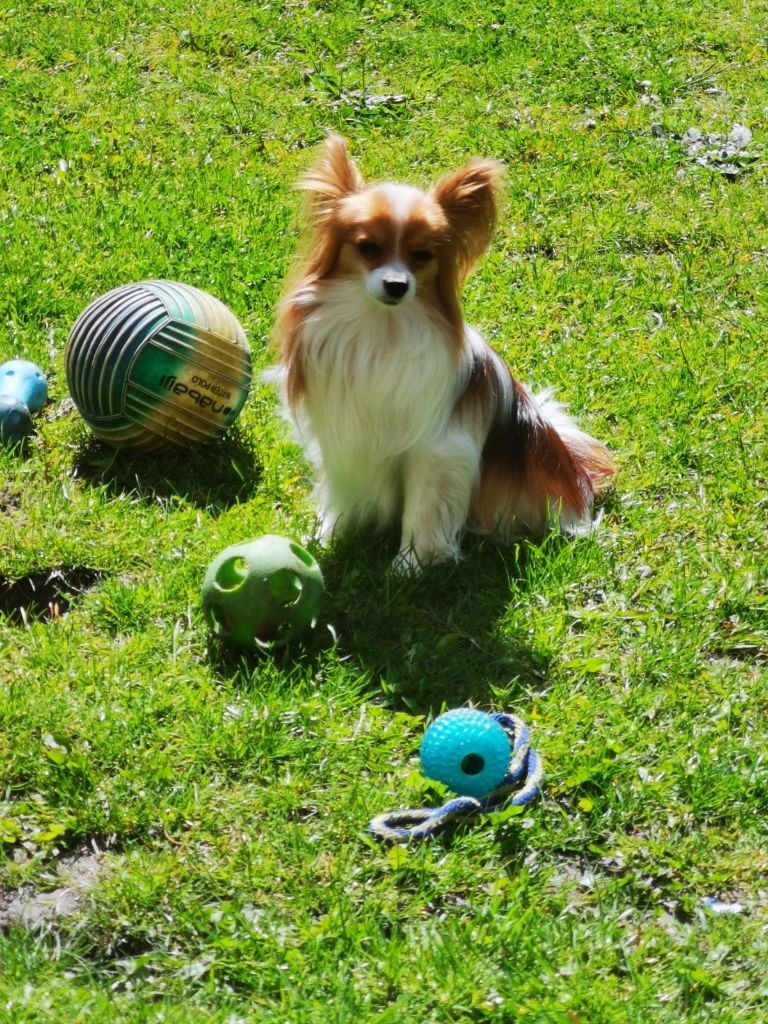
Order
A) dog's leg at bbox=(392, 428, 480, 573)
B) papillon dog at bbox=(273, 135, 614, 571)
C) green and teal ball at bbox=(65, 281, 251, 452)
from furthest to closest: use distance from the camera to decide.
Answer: green and teal ball at bbox=(65, 281, 251, 452), dog's leg at bbox=(392, 428, 480, 573), papillon dog at bbox=(273, 135, 614, 571)

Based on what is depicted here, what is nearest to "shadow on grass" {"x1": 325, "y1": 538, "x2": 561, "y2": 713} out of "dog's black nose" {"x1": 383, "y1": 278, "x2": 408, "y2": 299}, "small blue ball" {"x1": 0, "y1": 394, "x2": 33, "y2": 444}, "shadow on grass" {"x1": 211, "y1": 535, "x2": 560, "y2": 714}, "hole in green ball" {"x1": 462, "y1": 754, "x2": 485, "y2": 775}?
"shadow on grass" {"x1": 211, "y1": 535, "x2": 560, "y2": 714}

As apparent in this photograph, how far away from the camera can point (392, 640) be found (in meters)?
3.88

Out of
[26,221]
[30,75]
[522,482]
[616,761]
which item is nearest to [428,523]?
[522,482]

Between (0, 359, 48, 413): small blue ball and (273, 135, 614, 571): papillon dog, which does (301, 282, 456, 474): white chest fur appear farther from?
(0, 359, 48, 413): small blue ball

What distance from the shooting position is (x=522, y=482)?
4.22m

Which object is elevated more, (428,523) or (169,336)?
(169,336)

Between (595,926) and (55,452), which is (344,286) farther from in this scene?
(595,926)

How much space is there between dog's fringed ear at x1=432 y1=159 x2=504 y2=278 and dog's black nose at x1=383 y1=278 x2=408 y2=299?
28 centimetres

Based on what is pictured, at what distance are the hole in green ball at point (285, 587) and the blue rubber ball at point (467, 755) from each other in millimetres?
611

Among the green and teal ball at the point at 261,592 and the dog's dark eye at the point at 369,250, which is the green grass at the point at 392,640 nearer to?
the green and teal ball at the point at 261,592

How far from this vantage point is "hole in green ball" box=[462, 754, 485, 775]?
3.22m

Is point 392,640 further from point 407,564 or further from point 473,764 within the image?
point 473,764

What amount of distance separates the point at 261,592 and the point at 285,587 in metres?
0.07

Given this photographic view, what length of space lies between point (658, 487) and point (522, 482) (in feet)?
2.31
